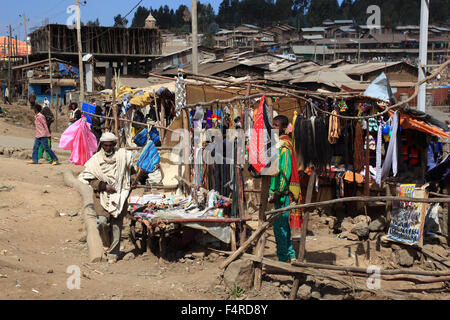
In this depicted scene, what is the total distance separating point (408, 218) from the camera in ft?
23.6

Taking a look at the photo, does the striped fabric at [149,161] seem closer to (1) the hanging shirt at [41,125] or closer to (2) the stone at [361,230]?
(2) the stone at [361,230]

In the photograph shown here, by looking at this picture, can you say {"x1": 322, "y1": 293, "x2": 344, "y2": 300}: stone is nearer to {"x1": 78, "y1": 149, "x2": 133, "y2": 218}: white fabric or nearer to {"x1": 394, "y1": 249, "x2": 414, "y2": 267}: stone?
{"x1": 394, "y1": 249, "x2": 414, "y2": 267}: stone

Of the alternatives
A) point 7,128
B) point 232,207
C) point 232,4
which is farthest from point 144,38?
point 232,4

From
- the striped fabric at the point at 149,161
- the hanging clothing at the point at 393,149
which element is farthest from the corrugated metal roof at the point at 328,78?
the striped fabric at the point at 149,161

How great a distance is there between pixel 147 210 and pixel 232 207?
1.32 meters

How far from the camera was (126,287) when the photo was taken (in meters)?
5.39

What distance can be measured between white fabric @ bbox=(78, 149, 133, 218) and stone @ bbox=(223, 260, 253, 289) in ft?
6.12

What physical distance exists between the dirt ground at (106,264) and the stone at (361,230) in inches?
7.5

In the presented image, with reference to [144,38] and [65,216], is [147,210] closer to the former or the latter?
[65,216]

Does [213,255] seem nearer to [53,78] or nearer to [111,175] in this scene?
[111,175]

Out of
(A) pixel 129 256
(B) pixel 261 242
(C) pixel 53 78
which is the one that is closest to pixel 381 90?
(B) pixel 261 242

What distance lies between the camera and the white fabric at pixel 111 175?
648 centimetres

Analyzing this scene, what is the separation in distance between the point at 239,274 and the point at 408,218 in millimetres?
3127

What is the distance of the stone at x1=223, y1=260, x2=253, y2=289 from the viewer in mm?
5316
